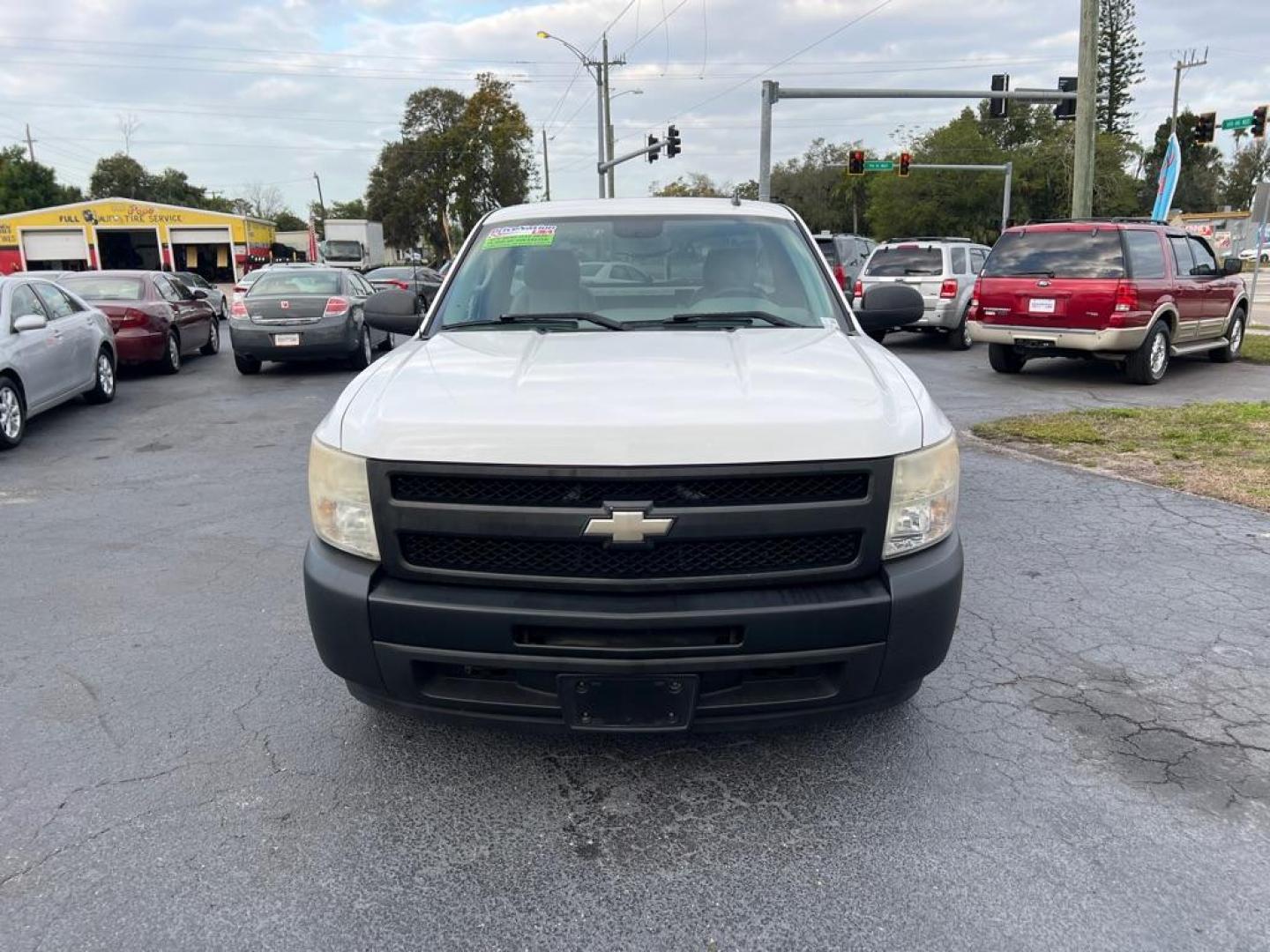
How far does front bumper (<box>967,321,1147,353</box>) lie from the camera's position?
10812 millimetres

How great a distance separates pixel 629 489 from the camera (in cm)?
255

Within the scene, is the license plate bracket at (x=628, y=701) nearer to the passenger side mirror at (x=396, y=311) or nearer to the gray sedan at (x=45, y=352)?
the passenger side mirror at (x=396, y=311)

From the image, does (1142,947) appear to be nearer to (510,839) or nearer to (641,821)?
(641,821)

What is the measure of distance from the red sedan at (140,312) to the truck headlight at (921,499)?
12.8m

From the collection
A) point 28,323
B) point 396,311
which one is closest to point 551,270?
point 396,311

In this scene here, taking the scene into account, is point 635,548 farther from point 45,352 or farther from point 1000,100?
point 1000,100

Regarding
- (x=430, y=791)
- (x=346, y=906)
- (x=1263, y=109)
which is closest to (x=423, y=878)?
(x=346, y=906)

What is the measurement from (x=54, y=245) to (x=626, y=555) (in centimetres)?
5798

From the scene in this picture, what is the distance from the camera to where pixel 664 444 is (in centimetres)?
252

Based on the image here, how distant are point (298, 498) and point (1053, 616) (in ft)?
16.5

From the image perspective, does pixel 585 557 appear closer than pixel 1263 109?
Yes

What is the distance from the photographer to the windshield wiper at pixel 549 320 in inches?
147

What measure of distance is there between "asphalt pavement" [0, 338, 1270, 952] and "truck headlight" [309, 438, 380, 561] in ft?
2.80

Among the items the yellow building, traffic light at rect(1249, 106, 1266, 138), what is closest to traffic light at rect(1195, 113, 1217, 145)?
traffic light at rect(1249, 106, 1266, 138)
